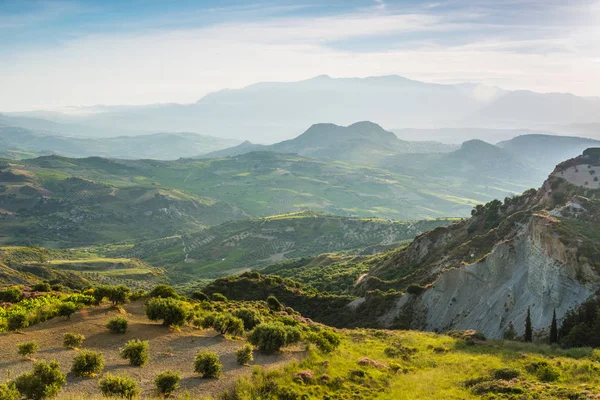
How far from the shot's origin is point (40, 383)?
21.4 metres

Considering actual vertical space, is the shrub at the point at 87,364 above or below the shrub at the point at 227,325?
above

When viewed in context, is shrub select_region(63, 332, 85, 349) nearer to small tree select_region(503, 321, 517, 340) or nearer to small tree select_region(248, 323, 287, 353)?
small tree select_region(248, 323, 287, 353)

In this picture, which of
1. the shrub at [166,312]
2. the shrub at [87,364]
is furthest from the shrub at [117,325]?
the shrub at [87,364]

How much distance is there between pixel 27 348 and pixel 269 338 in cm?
1630

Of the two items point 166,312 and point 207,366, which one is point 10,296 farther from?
point 207,366

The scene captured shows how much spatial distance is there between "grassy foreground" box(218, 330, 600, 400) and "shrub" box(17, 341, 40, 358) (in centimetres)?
1293

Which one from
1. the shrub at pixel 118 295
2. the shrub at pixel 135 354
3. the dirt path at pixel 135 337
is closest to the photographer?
the dirt path at pixel 135 337

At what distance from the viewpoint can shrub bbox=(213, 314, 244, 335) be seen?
121 ft

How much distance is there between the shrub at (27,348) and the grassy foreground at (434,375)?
12.9 meters

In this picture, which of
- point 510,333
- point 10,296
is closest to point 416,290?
point 510,333

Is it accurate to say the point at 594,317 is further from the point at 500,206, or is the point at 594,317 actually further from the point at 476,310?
the point at 500,206

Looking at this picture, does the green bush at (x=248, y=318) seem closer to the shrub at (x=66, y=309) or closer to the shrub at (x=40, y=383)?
the shrub at (x=66, y=309)

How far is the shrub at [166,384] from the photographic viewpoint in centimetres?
2392

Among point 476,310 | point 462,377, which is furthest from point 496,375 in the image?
point 476,310
